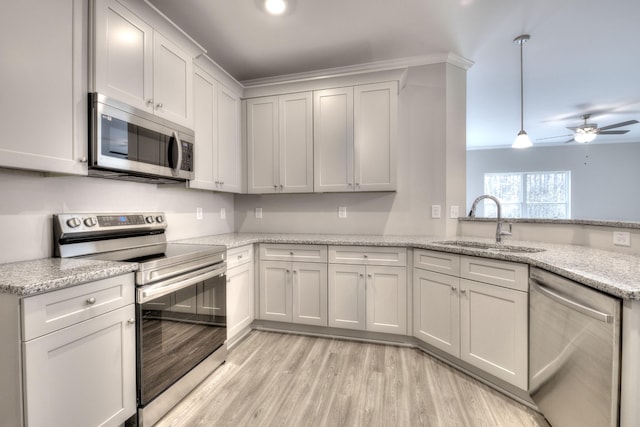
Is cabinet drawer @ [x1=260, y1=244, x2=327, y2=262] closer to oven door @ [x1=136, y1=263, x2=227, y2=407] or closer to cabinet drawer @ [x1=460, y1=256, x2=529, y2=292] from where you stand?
oven door @ [x1=136, y1=263, x2=227, y2=407]

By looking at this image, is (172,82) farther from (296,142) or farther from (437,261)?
(437,261)

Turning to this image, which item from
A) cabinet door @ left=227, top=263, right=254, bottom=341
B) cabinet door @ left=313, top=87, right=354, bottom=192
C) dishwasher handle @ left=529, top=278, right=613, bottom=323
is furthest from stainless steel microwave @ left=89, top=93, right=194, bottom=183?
dishwasher handle @ left=529, top=278, right=613, bottom=323

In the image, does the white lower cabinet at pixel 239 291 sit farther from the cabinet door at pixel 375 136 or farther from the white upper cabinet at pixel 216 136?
the cabinet door at pixel 375 136

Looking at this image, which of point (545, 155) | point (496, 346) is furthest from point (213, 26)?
point (545, 155)

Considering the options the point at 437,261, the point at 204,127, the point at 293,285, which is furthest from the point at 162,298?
the point at 437,261

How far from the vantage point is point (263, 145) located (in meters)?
3.14

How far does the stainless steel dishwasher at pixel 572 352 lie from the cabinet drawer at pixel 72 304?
6.89ft

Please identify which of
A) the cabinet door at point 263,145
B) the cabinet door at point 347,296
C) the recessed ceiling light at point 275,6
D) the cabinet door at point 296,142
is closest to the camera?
the recessed ceiling light at point 275,6

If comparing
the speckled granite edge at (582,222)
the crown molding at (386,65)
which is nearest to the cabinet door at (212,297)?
the crown molding at (386,65)

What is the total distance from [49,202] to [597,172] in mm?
9269

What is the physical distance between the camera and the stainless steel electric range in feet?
4.99

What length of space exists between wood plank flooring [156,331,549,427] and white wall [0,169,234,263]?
1203 mm

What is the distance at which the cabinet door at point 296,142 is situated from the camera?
3.00 m

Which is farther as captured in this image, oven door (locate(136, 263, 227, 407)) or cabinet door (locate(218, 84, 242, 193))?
cabinet door (locate(218, 84, 242, 193))
